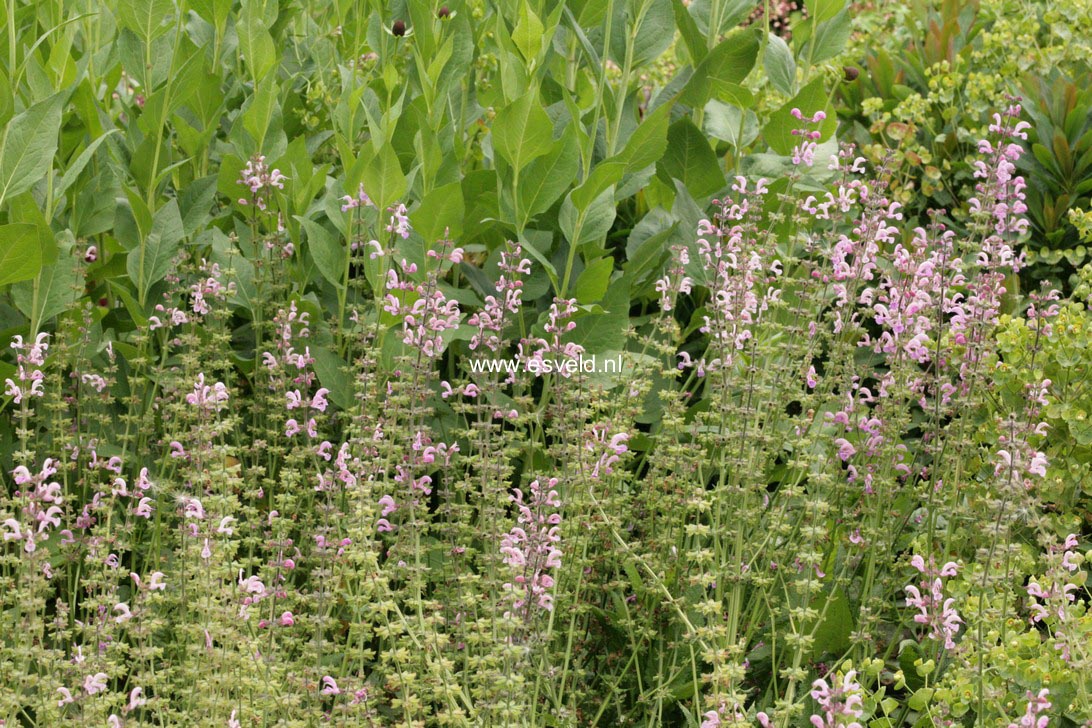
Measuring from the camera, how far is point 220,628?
2270 mm

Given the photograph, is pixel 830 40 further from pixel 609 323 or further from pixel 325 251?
pixel 325 251

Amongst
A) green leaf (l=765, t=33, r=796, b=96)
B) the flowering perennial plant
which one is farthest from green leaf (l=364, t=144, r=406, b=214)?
green leaf (l=765, t=33, r=796, b=96)

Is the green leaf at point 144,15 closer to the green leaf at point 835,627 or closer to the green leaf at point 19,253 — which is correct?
the green leaf at point 19,253

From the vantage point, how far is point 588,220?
11.6 feet

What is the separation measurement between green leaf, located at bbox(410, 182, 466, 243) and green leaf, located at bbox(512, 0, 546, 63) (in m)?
0.43

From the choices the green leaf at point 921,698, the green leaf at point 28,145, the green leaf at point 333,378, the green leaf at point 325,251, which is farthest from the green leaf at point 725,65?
the green leaf at point 921,698

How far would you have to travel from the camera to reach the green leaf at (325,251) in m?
3.49

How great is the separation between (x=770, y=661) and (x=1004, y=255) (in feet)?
3.46

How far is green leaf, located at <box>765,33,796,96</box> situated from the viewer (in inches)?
154

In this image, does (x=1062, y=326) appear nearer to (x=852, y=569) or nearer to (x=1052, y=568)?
(x=852, y=569)

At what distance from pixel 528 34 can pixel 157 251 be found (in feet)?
3.79

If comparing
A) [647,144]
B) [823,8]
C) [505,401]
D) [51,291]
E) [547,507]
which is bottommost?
[547,507]

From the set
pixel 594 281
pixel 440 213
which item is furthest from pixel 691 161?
pixel 440 213

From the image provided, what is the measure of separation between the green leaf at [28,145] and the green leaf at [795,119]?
195 centimetres
